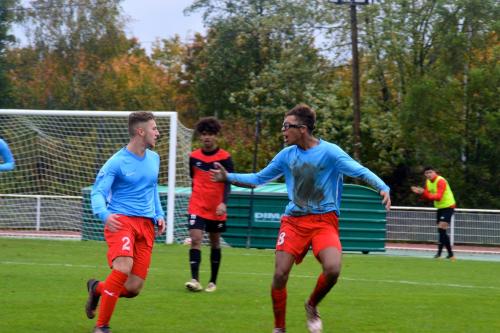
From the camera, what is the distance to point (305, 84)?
34219mm

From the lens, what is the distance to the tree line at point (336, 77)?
29000mm

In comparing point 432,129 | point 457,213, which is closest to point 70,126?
point 457,213

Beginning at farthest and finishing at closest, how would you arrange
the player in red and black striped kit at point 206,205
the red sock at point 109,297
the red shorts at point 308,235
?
the player in red and black striped kit at point 206,205
the red shorts at point 308,235
the red sock at point 109,297

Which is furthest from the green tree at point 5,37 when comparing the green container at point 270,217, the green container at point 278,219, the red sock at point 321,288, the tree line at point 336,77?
the red sock at point 321,288

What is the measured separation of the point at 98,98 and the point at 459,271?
102ft

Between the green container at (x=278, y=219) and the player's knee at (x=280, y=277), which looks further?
the green container at (x=278, y=219)

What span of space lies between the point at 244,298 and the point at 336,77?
2452 cm

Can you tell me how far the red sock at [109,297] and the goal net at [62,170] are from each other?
13.6 m

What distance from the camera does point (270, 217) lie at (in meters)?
22.0

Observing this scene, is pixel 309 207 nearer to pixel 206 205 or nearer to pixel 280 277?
pixel 280 277

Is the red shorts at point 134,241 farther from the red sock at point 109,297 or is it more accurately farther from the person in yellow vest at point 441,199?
the person in yellow vest at point 441,199

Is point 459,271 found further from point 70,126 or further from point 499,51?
point 499,51

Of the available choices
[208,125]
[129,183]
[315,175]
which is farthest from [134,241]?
[208,125]

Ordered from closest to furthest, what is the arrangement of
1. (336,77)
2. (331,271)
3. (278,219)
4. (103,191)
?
(103,191) → (331,271) → (278,219) → (336,77)
